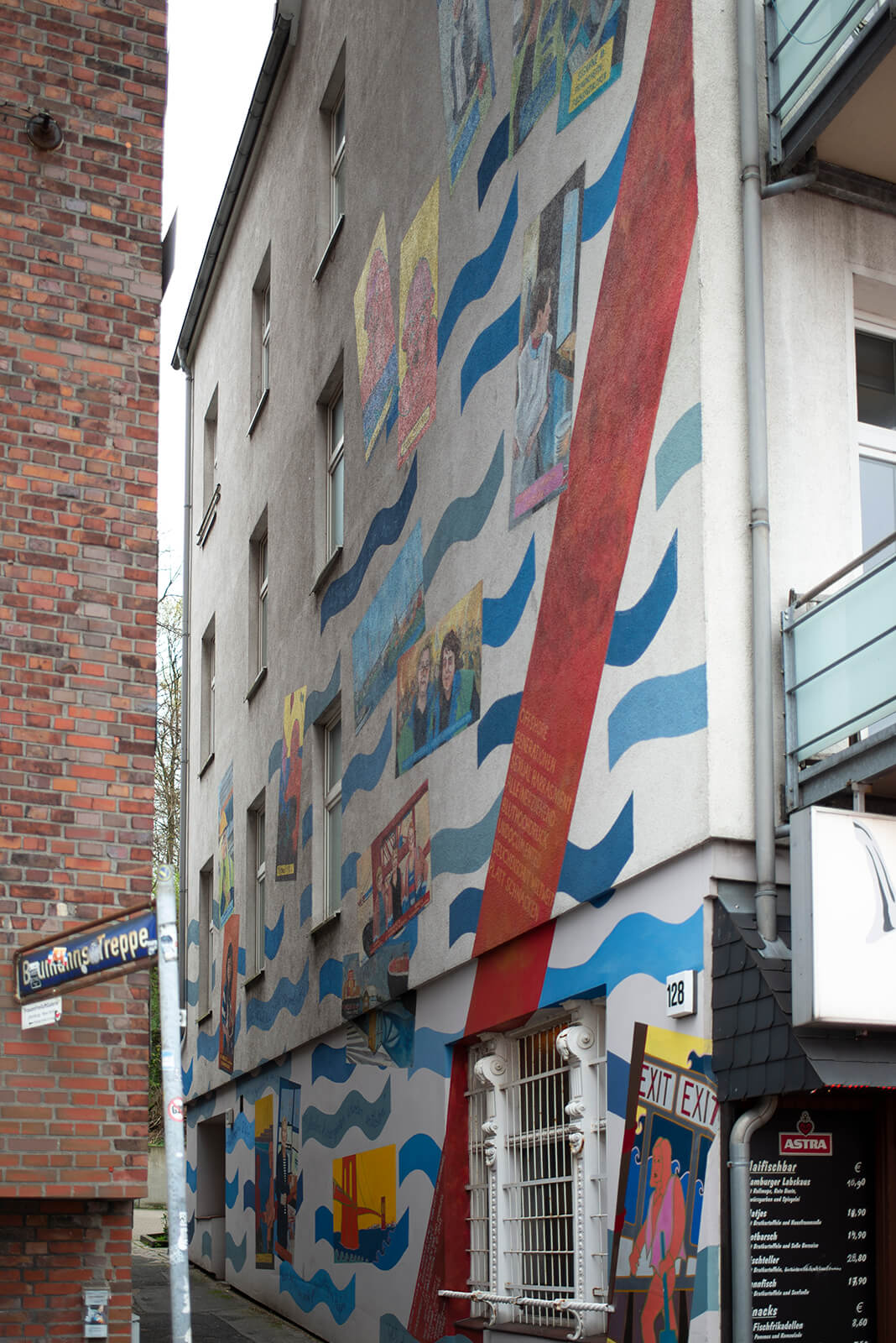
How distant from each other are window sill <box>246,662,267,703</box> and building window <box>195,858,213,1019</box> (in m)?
3.41

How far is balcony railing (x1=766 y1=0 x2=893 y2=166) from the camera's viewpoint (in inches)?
309

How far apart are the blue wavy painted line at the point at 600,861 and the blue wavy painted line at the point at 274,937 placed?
27.5 feet

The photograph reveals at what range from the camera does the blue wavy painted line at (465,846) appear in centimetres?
1098

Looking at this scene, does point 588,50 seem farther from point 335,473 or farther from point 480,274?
point 335,473

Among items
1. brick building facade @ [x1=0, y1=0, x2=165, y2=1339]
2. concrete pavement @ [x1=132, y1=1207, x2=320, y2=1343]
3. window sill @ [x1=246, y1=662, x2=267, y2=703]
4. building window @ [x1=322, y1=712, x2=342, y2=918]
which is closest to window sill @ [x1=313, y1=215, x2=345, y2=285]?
window sill @ [x1=246, y1=662, x2=267, y2=703]

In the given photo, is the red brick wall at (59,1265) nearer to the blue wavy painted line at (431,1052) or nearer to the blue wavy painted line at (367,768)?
the blue wavy painted line at (431,1052)

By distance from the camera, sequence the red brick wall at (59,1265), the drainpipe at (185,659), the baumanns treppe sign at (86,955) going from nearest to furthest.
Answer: the baumanns treppe sign at (86,955) < the red brick wall at (59,1265) < the drainpipe at (185,659)

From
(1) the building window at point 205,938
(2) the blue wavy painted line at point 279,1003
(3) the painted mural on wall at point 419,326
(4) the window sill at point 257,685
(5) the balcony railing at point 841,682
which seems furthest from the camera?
(1) the building window at point 205,938

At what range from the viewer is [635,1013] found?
8430 millimetres

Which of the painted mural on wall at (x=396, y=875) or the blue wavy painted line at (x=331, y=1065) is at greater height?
the painted mural on wall at (x=396, y=875)

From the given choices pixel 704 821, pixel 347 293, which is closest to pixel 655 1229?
pixel 704 821

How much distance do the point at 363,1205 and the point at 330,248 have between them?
9.54 metres

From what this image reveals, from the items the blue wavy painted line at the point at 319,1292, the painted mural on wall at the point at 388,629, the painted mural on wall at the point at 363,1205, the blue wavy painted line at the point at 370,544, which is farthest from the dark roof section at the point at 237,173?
the blue wavy painted line at the point at 319,1292

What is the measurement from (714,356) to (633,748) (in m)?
2.10
